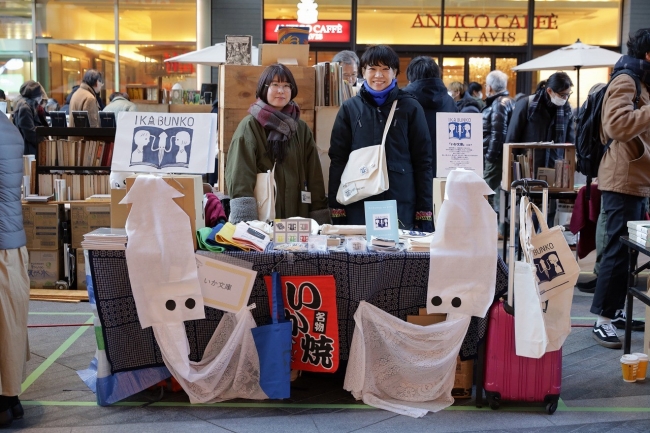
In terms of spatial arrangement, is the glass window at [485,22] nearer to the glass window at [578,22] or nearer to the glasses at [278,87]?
the glass window at [578,22]

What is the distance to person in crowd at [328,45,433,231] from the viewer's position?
16.0 ft

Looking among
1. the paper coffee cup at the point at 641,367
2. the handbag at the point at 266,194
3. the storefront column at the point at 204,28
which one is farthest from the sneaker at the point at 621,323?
the storefront column at the point at 204,28

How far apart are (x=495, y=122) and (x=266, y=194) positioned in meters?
4.54

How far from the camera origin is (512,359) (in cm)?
403

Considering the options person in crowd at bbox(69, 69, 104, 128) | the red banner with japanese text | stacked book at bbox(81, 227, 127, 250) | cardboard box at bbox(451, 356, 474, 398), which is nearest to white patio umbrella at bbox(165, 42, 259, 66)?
person in crowd at bbox(69, 69, 104, 128)

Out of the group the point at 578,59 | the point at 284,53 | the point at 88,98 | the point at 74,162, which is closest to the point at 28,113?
the point at 88,98

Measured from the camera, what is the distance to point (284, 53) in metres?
5.70

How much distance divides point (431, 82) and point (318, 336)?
→ 8.82ft

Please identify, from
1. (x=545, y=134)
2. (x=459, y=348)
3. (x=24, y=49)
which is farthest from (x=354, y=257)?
(x=24, y=49)

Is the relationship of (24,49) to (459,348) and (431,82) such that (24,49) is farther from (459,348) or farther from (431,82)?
(459,348)

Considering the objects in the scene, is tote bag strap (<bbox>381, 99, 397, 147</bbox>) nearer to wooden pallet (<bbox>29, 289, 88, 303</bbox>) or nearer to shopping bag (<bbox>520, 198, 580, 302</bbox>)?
shopping bag (<bbox>520, 198, 580, 302</bbox>)

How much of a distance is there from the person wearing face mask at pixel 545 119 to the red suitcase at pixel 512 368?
3.60 metres

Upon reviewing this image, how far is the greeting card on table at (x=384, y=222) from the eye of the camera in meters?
4.28

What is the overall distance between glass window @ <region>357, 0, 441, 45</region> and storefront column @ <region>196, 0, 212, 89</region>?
98.4 inches
